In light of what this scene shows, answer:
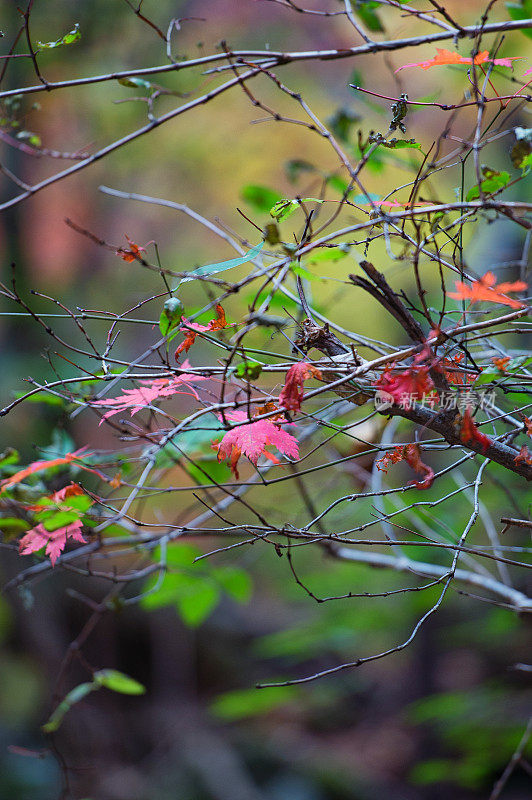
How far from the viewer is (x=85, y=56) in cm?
296

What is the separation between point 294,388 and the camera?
0.67m

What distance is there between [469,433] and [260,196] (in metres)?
0.80

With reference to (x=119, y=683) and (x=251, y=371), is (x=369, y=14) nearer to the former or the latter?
(x=251, y=371)

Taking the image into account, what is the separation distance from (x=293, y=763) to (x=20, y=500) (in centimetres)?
215

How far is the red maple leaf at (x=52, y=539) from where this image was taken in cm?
84

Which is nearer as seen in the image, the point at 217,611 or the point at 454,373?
the point at 454,373

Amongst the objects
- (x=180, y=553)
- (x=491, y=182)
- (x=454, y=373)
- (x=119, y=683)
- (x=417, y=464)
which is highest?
(x=491, y=182)

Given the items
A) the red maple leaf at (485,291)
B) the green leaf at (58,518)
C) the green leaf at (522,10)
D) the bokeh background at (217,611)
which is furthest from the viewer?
the bokeh background at (217,611)

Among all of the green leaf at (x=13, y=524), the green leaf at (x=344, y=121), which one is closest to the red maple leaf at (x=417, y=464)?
the green leaf at (x=13, y=524)

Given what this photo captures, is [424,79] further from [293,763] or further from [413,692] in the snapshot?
[293,763]

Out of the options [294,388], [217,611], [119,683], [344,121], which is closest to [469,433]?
[294,388]

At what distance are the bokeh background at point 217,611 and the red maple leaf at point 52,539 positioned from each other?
131 cm

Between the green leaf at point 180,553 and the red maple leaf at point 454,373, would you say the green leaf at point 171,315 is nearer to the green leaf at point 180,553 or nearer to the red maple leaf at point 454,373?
the red maple leaf at point 454,373

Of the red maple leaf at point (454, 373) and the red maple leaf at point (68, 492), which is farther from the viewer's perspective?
the red maple leaf at point (68, 492)
